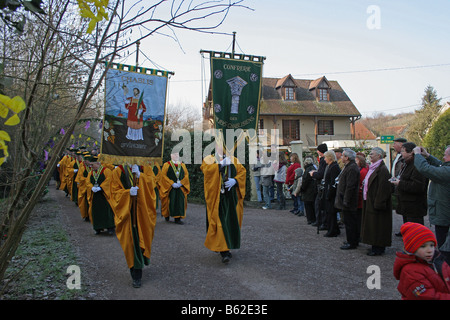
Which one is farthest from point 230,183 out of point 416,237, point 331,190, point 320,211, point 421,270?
point 421,270

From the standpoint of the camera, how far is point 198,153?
15203mm

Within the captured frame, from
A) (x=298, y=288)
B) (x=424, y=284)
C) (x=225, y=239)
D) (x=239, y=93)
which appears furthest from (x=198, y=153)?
(x=424, y=284)

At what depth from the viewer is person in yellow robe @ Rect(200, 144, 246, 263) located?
19.3ft

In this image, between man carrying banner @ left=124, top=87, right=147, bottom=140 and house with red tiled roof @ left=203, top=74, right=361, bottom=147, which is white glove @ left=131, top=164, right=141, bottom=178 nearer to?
man carrying banner @ left=124, top=87, right=147, bottom=140

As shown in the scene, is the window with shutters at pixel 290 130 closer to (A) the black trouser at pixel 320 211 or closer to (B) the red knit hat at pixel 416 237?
(A) the black trouser at pixel 320 211

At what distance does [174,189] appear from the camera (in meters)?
10.0

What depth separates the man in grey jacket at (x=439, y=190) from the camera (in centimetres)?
480

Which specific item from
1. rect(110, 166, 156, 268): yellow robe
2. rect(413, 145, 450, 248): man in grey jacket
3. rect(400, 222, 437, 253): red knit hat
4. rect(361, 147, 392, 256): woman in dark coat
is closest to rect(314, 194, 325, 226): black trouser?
rect(361, 147, 392, 256): woman in dark coat

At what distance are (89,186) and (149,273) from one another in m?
4.86

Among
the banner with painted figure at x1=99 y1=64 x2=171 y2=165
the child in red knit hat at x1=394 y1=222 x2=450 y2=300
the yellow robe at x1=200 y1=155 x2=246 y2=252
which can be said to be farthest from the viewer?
the yellow robe at x1=200 y1=155 x2=246 y2=252

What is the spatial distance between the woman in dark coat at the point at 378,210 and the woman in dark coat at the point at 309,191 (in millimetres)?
2797

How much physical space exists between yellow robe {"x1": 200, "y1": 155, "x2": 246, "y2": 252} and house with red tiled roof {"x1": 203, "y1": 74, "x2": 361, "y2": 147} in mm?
25199

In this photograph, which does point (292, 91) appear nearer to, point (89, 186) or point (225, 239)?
point (89, 186)
